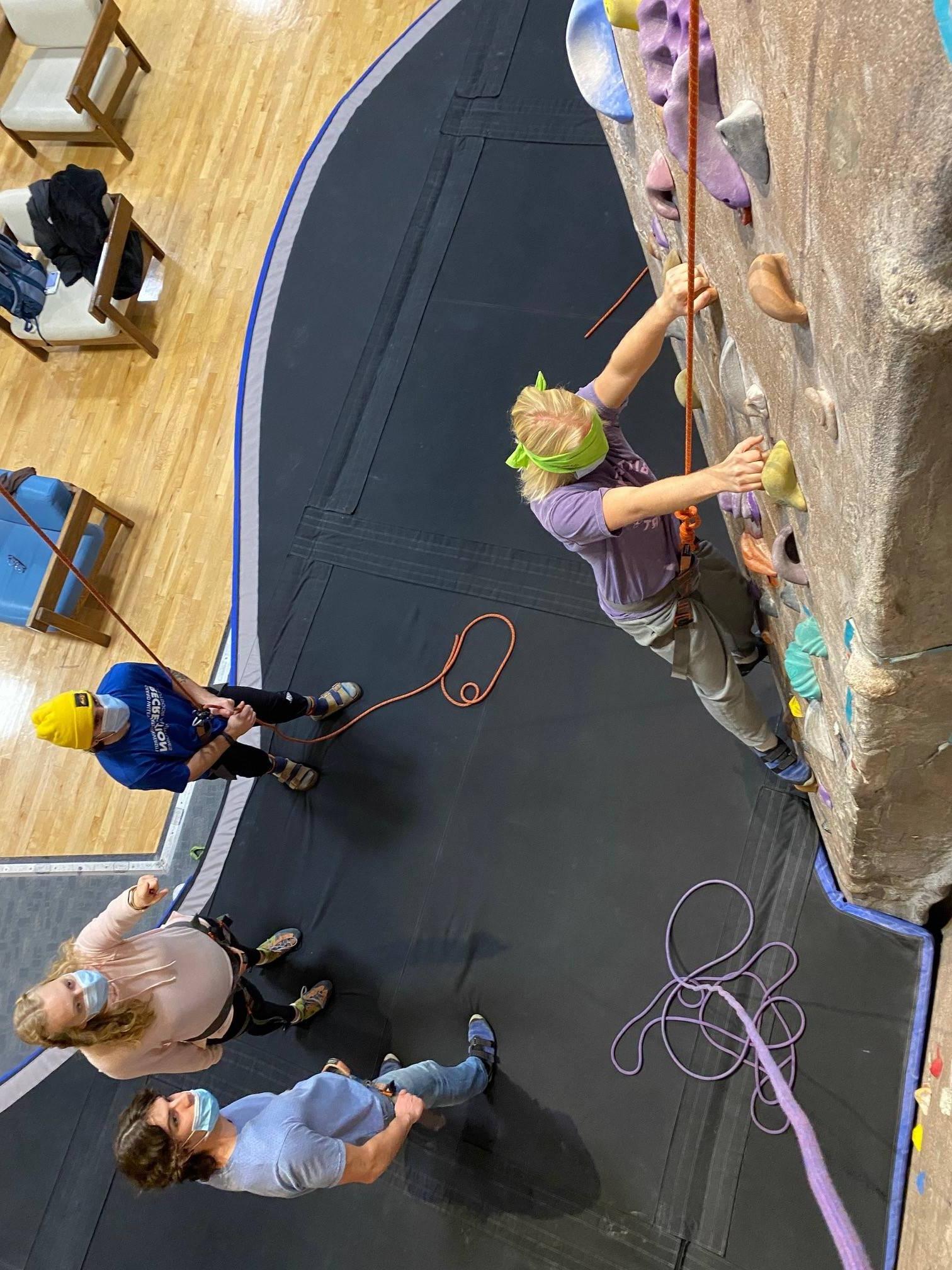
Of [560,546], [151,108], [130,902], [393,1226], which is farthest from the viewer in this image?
[151,108]

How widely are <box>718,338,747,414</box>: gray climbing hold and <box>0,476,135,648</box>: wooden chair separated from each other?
2.94 metres

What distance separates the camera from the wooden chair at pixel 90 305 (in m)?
4.26

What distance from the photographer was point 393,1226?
8.89ft

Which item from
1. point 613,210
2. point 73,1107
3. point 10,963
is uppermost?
point 613,210

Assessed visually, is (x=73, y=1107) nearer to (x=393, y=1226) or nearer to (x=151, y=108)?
(x=393, y=1226)

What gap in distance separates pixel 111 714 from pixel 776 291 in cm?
213

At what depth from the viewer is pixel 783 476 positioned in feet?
4.71

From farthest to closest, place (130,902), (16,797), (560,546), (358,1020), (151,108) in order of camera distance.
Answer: (151,108) → (16,797) → (560,546) → (358,1020) → (130,902)

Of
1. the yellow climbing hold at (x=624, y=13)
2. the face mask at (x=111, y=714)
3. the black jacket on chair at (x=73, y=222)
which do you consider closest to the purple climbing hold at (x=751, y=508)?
the yellow climbing hold at (x=624, y=13)

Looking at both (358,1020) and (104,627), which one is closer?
(358,1020)

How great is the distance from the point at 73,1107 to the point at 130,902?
4.53 ft

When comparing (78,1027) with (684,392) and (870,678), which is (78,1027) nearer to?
(870,678)

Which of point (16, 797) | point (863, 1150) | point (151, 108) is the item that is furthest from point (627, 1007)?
point (151, 108)

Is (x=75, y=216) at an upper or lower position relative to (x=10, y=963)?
upper
